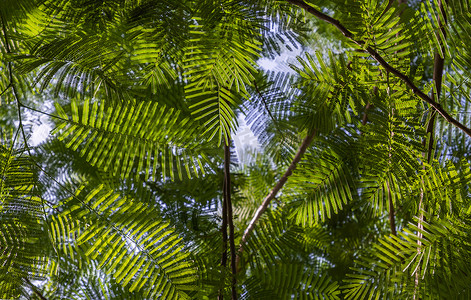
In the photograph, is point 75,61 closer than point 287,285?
Yes

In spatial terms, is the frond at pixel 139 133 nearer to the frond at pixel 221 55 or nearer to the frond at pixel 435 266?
the frond at pixel 221 55

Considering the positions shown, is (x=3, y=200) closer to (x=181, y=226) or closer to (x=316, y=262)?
(x=181, y=226)

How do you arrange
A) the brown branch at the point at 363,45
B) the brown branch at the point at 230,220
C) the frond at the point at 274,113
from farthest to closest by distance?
the frond at the point at 274,113, the brown branch at the point at 230,220, the brown branch at the point at 363,45

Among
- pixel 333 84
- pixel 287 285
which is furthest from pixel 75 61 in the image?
pixel 287 285

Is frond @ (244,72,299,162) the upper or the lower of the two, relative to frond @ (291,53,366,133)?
upper

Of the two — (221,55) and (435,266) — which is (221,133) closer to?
(221,55)

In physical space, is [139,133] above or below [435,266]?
above

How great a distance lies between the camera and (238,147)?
829mm

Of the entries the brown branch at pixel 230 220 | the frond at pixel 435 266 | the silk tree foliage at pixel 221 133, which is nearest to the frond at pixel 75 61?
the silk tree foliage at pixel 221 133

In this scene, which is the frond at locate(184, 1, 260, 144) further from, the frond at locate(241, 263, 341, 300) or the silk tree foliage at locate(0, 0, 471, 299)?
the frond at locate(241, 263, 341, 300)

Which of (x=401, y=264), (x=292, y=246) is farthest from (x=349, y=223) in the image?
(x=401, y=264)

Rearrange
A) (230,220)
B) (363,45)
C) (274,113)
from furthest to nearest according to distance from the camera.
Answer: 1. (274,113)
2. (230,220)
3. (363,45)

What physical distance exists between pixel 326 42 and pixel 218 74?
1.64 ft

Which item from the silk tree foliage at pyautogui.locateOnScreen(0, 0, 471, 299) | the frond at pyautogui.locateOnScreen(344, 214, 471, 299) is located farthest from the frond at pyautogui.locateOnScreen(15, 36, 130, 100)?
the frond at pyautogui.locateOnScreen(344, 214, 471, 299)
